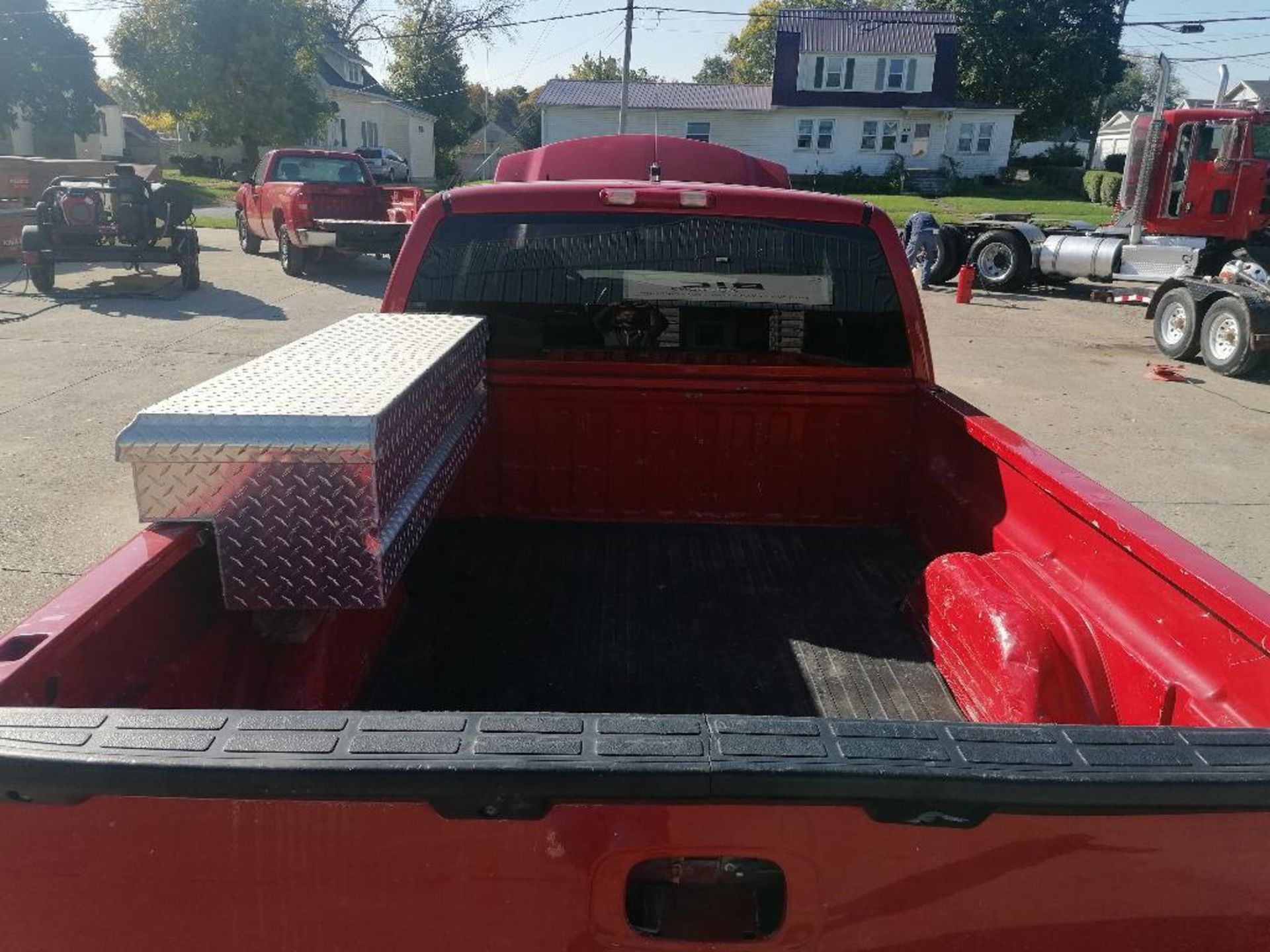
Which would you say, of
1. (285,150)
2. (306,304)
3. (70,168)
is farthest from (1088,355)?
(70,168)

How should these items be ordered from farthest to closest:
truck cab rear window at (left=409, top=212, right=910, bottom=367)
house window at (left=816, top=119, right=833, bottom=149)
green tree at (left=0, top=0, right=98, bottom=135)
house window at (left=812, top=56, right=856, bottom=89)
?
house window at (left=816, top=119, right=833, bottom=149), house window at (left=812, top=56, right=856, bottom=89), green tree at (left=0, top=0, right=98, bottom=135), truck cab rear window at (left=409, top=212, right=910, bottom=367)

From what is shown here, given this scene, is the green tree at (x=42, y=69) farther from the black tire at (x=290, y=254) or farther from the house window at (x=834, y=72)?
the house window at (x=834, y=72)

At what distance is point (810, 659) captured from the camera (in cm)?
293

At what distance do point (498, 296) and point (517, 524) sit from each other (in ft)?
2.87

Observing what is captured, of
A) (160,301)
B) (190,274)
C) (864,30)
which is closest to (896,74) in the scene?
(864,30)

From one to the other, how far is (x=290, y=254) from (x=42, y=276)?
13.2 feet

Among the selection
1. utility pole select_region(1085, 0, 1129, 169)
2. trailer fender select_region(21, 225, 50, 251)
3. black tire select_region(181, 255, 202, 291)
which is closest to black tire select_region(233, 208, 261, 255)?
black tire select_region(181, 255, 202, 291)

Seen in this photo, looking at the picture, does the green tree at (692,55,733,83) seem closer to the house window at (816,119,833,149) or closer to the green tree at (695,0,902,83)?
the green tree at (695,0,902,83)

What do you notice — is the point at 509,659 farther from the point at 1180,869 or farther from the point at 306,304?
the point at 306,304

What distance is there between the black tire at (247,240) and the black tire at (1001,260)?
14583 mm

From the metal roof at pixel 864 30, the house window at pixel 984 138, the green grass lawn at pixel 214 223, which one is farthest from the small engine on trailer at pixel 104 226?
the house window at pixel 984 138

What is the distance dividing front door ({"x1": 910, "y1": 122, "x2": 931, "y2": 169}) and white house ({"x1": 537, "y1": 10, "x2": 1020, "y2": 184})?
46 millimetres

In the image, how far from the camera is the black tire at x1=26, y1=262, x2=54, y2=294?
14.7 metres

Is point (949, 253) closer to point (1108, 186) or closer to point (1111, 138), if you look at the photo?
point (1108, 186)
